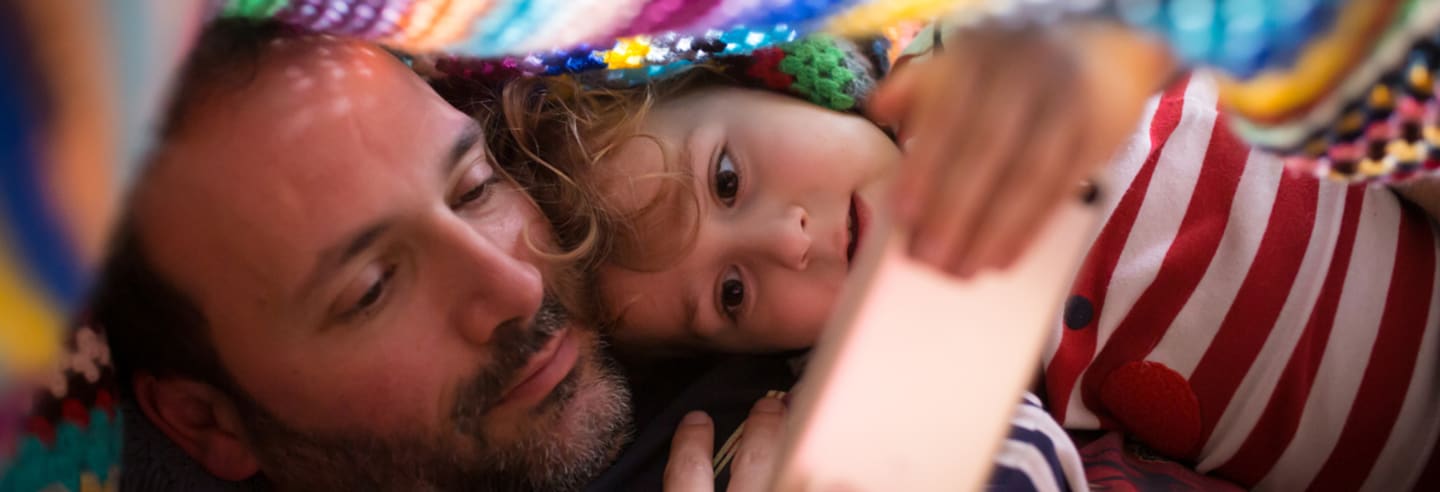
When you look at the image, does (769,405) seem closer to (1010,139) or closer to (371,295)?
(371,295)

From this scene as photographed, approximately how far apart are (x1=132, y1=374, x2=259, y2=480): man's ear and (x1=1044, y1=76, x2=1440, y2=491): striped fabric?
0.63 m

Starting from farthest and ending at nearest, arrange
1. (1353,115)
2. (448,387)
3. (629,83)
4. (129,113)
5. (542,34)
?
(629,83), (448,387), (542,34), (1353,115), (129,113)

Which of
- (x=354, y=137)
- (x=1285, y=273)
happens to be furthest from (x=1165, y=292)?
(x=354, y=137)

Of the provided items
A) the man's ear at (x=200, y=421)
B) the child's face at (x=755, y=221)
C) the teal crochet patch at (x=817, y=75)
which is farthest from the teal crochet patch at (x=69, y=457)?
the teal crochet patch at (x=817, y=75)

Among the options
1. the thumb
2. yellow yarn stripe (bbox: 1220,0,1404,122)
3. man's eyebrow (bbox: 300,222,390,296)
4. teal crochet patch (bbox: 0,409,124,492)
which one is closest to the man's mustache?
man's eyebrow (bbox: 300,222,390,296)

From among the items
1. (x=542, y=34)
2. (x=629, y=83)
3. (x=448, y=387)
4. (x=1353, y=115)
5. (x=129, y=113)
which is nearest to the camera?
(x=129, y=113)

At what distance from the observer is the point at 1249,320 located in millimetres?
688

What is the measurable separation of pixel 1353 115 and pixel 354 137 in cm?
52

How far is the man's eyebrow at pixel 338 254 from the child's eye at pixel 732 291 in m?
0.30

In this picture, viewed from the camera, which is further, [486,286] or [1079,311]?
[1079,311]

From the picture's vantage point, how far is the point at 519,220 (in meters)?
0.66

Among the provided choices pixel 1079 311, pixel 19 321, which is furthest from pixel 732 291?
pixel 19 321

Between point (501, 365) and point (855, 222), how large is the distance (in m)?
0.31

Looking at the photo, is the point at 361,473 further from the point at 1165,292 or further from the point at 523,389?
the point at 1165,292
